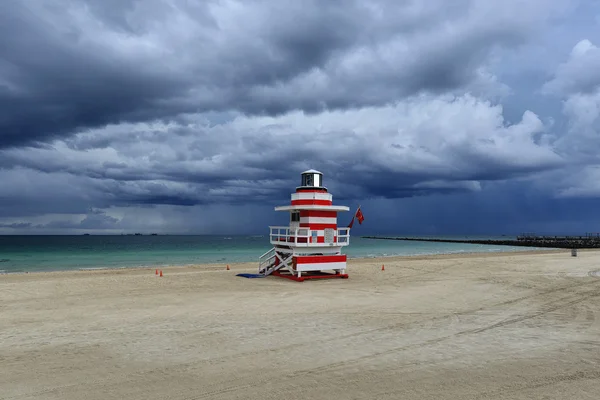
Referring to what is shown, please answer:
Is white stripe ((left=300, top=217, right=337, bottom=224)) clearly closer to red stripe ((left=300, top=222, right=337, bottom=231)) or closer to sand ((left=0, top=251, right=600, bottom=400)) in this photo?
red stripe ((left=300, top=222, right=337, bottom=231))

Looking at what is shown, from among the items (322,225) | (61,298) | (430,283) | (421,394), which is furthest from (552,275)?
(61,298)

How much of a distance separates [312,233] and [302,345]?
541 inches

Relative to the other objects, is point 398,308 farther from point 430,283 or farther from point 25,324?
point 25,324

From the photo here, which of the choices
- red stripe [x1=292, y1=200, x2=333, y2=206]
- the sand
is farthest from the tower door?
the sand

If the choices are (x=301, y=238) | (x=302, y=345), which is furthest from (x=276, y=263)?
(x=302, y=345)

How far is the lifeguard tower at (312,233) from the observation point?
23.2 m

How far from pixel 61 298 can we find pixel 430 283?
56.3 feet

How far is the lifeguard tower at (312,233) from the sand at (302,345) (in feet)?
16.4

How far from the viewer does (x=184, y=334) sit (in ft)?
36.1

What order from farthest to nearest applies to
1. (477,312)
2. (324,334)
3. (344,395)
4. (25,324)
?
(477,312)
(25,324)
(324,334)
(344,395)

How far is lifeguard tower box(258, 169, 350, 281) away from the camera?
23.2 m

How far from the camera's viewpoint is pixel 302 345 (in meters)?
9.85

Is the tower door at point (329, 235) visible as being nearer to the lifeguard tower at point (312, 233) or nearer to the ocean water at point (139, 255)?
the lifeguard tower at point (312, 233)

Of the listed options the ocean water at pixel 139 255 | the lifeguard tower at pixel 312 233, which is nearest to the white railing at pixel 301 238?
the lifeguard tower at pixel 312 233
